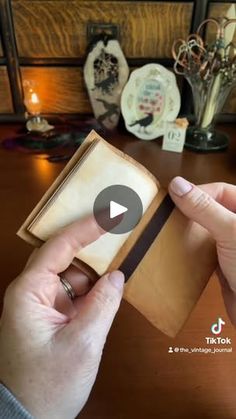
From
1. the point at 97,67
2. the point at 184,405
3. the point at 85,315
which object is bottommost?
the point at 184,405

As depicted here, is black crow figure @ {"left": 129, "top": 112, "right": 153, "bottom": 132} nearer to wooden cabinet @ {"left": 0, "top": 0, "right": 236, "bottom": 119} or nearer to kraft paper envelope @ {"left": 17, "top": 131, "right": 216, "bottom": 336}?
wooden cabinet @ {"left": 0, "top": 0, "right": 236, "bottom": 119}

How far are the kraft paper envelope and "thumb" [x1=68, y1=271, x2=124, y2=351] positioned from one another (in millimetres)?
23

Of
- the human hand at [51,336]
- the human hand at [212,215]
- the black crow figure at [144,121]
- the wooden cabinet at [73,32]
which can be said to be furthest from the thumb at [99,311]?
the wooden cabinet at [73,32]

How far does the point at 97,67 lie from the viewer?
0.82m

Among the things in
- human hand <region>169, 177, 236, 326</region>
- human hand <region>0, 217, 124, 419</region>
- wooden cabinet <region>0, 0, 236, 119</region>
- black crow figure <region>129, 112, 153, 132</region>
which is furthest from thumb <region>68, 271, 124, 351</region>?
wooden cabinet <region>0, 0, 236, 119</region>

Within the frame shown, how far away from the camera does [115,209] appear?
42 centimetres

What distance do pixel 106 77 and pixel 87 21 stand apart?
13 centimetres

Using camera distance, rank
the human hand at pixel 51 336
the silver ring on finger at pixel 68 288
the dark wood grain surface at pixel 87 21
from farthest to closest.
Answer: the dark wood grain surface at pixel 87 21
the silver ring on finger at pixel 68 288
the human hand at pixel 51 336

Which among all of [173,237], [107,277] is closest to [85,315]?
[107,277]

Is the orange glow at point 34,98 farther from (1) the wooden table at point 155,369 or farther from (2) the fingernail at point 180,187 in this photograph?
(2) the fingernail at point 180,187

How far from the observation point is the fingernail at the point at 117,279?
1.31 ft

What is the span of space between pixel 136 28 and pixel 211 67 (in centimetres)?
22

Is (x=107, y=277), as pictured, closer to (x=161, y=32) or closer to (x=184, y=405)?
(x=184, y=405)

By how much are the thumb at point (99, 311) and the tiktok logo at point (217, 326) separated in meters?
0.16
